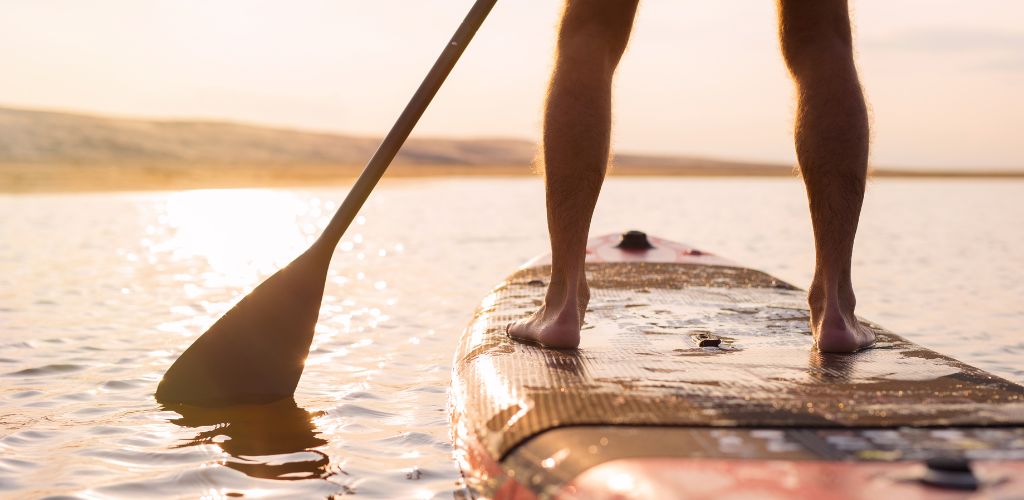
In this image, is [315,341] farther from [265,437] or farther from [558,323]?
[558,323]

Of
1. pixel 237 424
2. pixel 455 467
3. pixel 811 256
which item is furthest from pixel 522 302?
pixel 811 256

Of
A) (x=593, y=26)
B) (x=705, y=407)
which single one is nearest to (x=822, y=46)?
(x=593, y=26)

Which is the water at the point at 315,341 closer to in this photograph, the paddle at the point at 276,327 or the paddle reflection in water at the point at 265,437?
the paddle reflection in water at the point at 265,437

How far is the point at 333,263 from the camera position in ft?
28.0

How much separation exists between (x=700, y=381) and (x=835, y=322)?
588 mm

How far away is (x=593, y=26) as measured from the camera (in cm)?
237

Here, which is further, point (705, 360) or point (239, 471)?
point (239, 471)

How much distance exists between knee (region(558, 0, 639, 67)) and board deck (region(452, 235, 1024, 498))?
0.77 m

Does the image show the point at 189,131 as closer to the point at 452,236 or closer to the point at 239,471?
the point at 452,236

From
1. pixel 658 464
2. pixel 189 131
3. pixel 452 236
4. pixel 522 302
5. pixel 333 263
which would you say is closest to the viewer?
pixel 658 464

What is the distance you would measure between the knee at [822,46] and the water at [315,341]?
4.67ft

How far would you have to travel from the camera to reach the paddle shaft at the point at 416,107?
291 centimetres

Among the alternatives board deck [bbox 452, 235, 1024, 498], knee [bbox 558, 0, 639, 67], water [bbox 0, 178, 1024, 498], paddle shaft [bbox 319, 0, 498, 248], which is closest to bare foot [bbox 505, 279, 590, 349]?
board deck [bbox 452, 235, 1024, 498]

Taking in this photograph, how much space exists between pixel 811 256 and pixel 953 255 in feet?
5.22
